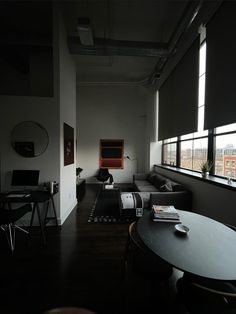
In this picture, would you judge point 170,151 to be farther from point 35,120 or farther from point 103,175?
point 35,120

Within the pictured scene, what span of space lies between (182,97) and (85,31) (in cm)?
Result: 244

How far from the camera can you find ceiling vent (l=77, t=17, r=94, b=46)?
2766 millimetres

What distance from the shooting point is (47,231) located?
3.05 meters

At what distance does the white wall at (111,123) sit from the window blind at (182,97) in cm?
202

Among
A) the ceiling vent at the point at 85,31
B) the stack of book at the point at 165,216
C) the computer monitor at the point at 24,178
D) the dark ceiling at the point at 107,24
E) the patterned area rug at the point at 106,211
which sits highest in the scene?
the dark ceiling at the point at 107,24

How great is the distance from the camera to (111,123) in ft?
24.0

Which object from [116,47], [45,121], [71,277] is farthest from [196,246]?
[116,47]

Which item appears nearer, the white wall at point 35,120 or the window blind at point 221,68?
the window blind at point 221,68

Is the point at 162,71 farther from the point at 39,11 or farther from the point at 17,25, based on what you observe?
the point at 17,25

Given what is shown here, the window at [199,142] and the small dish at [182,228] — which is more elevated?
the window at [199,142]

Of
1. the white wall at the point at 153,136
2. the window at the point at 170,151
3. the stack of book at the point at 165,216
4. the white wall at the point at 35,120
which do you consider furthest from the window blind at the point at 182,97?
the white wall at the point at 35,120

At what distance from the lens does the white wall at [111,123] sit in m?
7.25

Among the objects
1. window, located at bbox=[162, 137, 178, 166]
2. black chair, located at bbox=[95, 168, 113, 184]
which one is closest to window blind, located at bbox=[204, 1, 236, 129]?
window, located at bbox=[162, 137, 178, 166]

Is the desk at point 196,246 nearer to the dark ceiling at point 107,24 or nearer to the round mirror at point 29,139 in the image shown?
the round mirror at point 29,139
